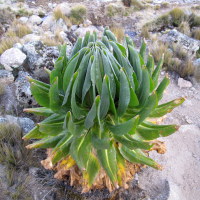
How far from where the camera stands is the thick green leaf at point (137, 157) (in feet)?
6.36

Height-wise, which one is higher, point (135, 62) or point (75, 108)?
point (135, 62)

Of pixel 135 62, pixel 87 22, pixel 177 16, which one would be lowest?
pixel 87 22

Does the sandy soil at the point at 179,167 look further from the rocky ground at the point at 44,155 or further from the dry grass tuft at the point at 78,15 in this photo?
the dry grass tuft at the point at 78,15

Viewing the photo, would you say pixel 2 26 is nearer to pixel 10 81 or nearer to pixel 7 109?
pixel 10 81

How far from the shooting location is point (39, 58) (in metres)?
4.34

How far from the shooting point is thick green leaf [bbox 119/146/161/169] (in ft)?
6.36

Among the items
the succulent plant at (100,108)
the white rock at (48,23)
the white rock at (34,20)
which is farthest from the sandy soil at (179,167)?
the white rock at (34,20)

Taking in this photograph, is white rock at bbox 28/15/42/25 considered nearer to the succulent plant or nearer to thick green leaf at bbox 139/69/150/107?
the succulent plant

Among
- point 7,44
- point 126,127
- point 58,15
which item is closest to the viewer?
point 126,127

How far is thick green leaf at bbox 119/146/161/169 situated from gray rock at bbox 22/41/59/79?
259cm

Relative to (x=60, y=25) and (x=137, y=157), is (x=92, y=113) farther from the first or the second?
(x=60, y=25)

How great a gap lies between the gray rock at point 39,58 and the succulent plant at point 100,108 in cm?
218

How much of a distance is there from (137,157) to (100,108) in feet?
1.84

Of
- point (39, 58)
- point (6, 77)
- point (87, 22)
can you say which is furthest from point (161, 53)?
point (87, 22)
